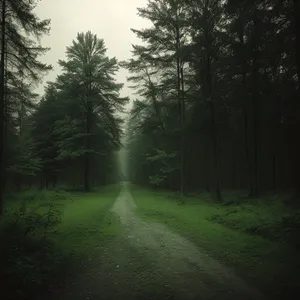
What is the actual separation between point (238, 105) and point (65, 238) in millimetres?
15810

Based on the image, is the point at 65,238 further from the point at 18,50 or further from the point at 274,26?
the point at 274,26

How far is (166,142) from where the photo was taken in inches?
1058

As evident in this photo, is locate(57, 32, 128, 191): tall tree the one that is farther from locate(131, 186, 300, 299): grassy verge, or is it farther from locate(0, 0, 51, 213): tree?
locate(131, 186, 300, 299): grassy verge

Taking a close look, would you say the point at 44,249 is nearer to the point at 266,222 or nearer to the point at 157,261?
the point at 157,261

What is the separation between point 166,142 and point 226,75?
11.4m

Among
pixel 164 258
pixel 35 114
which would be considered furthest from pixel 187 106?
pixel 164 258

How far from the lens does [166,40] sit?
19.0 m

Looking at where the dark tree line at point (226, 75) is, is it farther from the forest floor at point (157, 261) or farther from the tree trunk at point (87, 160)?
the tree trunk at point (87, 160)

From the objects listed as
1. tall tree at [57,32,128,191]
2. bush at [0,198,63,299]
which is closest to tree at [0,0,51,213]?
bush at [0,198,63,299]

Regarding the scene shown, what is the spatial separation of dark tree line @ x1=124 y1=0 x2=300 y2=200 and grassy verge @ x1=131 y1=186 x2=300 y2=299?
5845mm

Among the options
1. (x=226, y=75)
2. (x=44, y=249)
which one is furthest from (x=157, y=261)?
(x=226, y=75)

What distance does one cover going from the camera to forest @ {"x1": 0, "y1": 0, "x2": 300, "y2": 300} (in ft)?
18.7

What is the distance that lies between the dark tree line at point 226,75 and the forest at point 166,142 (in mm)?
92

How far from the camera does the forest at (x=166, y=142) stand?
570 centimetres
